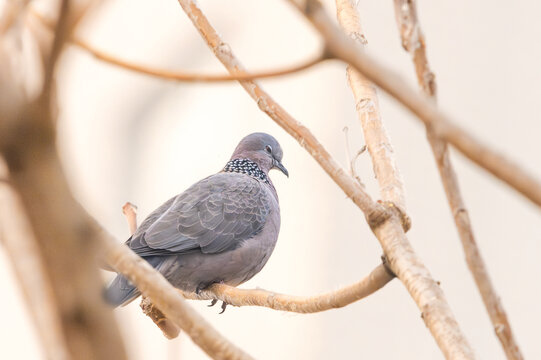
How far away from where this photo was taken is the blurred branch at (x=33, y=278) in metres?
0.34

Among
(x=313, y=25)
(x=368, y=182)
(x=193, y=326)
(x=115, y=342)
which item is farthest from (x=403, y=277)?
(x=368, y=182)

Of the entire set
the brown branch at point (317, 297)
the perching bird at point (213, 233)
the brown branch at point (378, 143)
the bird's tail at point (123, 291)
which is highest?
the perching bird at point (213, 233)

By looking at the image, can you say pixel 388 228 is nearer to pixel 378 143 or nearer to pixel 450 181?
pixel 378 143

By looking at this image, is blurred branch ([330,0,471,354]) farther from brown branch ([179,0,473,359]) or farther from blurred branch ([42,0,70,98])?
blurred branch ([42,0,70,98])

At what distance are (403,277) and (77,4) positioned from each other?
0.67 meters

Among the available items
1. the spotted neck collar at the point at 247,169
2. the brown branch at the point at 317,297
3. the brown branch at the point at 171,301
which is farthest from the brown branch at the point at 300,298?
the spotted neck collar at the point at 247,169

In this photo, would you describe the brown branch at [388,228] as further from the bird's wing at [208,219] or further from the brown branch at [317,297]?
the bird's wing at [208,219]

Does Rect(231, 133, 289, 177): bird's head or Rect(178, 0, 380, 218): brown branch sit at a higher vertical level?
Rect(231, 133, 289, 177): bird's head

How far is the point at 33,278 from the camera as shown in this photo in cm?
43

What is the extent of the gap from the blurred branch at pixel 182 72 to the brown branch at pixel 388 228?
0.44 metres

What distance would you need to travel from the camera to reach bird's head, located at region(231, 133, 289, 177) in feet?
8.44

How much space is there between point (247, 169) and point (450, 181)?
1.90 metres

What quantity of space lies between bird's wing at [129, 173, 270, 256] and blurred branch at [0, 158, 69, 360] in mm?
1497

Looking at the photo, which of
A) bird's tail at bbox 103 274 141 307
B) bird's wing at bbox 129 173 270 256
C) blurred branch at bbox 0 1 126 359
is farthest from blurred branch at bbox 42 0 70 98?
bird's wing at bbox 129 173 270 256
